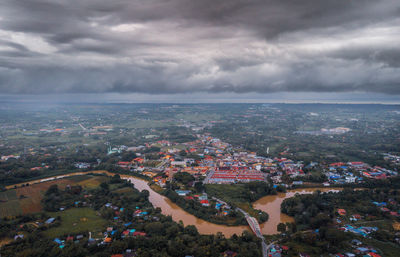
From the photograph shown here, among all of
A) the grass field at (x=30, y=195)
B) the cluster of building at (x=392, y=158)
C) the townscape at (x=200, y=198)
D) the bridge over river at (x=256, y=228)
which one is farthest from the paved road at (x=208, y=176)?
the cluster of building at (x=392, y=158)

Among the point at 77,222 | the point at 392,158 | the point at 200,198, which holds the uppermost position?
the point at 392,158

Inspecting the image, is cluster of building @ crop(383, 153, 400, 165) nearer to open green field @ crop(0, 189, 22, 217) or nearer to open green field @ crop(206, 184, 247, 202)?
open green field @ crop(206, 184, 247, 202)

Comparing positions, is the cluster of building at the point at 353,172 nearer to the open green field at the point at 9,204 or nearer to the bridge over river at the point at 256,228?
the bridge over river at the point at 256,228

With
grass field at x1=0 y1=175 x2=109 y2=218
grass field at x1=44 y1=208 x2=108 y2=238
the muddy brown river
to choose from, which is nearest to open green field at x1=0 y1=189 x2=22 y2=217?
grass field at x1=0 y1=175 x2=109 y2=218

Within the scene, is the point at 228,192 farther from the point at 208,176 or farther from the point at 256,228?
the point at 256,228

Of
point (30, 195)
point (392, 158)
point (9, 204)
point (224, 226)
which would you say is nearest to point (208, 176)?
point (224, 226)

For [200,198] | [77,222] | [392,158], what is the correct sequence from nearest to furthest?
1. [77,222]
2. [200,198]
3. [392,158]
